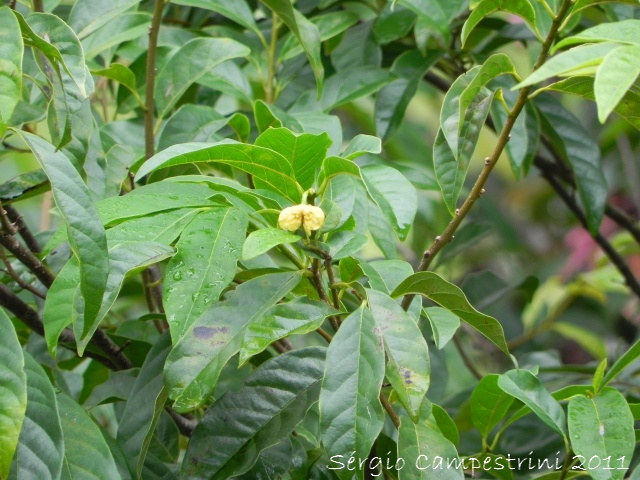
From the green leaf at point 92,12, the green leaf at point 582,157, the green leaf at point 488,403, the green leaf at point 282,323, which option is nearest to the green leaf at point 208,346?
the green leaf at point 282,323

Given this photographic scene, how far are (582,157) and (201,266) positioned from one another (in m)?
0.70

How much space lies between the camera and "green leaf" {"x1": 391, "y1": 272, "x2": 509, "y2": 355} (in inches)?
24.9

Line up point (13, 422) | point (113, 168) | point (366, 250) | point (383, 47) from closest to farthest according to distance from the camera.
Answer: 1. point (13, 422)
2. point (113, 168)
3. point (383, 47)
4. point (366, 250)

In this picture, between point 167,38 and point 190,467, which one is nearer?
point 190,467

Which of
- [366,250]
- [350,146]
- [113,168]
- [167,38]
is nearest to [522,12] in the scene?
[350,146]

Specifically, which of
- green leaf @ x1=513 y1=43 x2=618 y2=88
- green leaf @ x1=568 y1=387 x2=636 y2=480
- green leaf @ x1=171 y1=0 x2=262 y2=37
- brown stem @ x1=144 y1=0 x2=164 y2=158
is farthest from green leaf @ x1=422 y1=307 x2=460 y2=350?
green leaf @ x1=171 y1=0 x2=262 y2=37

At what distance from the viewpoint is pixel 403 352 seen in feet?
1.93

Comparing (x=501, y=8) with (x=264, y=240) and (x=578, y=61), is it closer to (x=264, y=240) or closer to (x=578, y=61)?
(x=578, y=61)

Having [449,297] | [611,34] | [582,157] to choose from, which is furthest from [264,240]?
[582,157]

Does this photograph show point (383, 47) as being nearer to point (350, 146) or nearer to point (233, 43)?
point (233, 43)

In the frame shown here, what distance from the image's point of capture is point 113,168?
80cm

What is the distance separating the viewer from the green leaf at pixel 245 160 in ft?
2.01

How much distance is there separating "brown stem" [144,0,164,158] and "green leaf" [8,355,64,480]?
11.8 inches

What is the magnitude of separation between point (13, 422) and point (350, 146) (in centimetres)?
34
